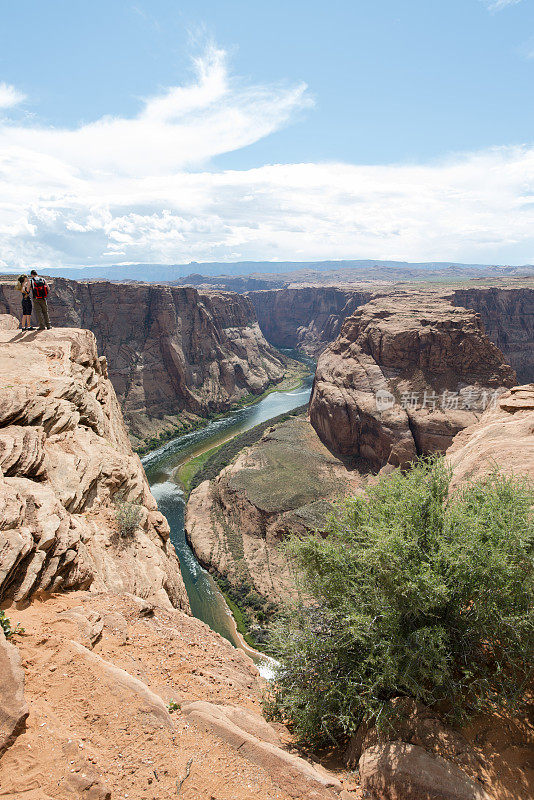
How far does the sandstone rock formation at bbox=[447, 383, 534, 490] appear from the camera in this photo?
15.4 meters

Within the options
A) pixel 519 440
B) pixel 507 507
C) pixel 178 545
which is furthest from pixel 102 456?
pixel 178 545

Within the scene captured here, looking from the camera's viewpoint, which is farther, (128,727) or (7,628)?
(7,628)

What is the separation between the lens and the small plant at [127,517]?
13.6 meters

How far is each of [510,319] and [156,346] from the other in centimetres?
9981

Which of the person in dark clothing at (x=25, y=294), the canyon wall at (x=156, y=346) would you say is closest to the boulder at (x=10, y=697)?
the person in dark clothing at (x=25, y=294)

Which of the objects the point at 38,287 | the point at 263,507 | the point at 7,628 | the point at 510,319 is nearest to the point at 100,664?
the point at 7,628

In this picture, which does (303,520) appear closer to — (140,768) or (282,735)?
(282,735)

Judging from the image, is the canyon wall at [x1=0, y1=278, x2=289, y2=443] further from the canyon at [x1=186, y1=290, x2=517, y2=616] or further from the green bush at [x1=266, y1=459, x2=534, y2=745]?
the green bush at [x1=266, y1=459, x2=534, y2=745]

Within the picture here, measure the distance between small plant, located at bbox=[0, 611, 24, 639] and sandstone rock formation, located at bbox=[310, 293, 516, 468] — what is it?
149 feet

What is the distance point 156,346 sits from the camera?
99375mm

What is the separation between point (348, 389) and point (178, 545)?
34.0m

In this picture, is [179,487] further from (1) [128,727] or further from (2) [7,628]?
(1) [128,727]

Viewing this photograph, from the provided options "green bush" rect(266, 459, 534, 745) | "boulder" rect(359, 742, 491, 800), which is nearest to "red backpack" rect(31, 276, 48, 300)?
"green bush" rect(266, 459, 534, 745)

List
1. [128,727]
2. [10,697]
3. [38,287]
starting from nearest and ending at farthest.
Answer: [10,697], [128,727], [38,287]
